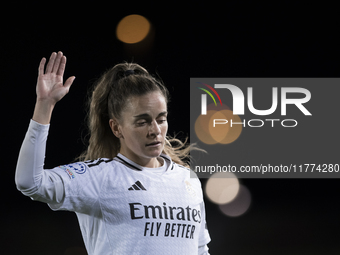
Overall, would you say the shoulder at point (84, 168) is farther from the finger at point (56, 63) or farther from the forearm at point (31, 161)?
the finger at point (56, 63)

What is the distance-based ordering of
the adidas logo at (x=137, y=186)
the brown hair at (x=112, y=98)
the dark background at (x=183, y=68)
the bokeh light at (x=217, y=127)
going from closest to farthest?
the adidas logo at (x=137, y=186) → the brown hair at (x=112, y=98) → the dark background at (x=183, y=68) → the bokeh light at (x=217, y=127)

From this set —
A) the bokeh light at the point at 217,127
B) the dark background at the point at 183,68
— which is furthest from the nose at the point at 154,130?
the bokeh light at the point at 217,127

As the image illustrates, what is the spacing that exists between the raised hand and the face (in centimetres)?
30

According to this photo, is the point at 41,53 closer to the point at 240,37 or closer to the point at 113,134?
the point at 240,37

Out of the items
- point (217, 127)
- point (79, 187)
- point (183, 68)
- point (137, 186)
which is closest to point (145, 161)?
point (137, 186)

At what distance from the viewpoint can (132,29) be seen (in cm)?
565

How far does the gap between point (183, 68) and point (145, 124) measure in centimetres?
446

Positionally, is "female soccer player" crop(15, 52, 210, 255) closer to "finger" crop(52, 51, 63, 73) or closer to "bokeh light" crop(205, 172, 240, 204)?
"finger" crop(52, 51, 63, 73)

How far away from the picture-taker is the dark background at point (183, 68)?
17.3 ft

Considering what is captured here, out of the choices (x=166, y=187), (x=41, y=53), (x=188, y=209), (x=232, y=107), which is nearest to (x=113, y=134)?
(x=166, y=187)

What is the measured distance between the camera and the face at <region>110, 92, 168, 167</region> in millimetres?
1595
